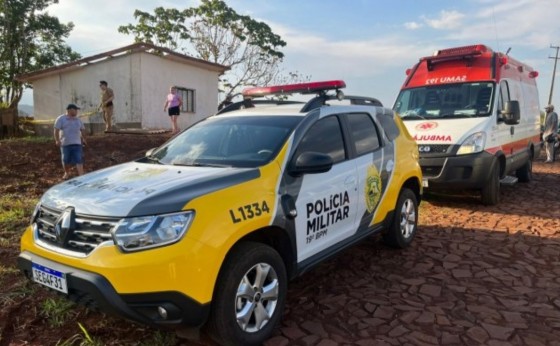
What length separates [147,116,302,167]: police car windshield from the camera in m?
3.34

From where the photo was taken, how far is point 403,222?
499cm

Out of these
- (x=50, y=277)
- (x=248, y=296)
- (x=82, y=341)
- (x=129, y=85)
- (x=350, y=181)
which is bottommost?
(x=82, y=341)

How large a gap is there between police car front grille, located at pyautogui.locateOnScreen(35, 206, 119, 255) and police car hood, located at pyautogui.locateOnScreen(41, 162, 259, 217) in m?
0.05

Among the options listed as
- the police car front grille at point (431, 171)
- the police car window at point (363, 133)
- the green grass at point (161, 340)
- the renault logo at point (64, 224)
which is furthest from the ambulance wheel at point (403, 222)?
the renault logo at point (64, 224)

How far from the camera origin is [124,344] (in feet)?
9.72

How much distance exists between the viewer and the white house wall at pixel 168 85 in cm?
1575

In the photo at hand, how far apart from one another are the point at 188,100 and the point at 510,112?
13.6 metres

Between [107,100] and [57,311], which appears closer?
[57,311]

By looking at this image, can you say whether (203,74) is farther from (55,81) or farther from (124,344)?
(124,344)

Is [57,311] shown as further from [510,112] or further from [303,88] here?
[510,112]

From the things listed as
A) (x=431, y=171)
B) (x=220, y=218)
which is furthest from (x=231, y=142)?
(x=431, y=171)

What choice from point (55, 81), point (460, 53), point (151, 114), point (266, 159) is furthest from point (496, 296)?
point (55, 81)

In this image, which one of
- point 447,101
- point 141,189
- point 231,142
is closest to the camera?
point 141,189

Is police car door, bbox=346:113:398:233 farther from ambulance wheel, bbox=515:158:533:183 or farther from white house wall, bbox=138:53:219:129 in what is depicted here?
white house wall, bbox=138:53:219:129
